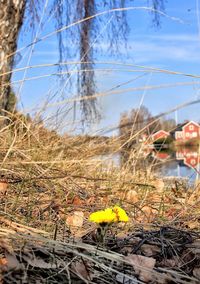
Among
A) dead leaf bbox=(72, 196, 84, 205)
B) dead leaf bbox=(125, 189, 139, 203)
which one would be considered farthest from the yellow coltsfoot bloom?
dead leaf bbox=(125, 189, 139, 203)

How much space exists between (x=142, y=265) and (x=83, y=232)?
0.27 m

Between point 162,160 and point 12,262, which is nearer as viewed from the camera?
point 12,262

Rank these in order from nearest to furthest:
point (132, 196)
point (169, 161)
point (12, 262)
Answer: point (12, 262) < point (132, 196) < point (169, 161)

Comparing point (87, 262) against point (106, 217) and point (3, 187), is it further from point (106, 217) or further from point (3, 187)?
point (3, 187)

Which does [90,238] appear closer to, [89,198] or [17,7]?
[89,198]

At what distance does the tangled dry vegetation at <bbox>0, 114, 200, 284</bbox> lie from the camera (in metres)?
1.10

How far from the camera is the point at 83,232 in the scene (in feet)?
Result: 4.64

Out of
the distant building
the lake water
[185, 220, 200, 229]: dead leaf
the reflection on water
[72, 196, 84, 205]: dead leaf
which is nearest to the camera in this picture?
[185, 220, 200, 229]: dead leaf

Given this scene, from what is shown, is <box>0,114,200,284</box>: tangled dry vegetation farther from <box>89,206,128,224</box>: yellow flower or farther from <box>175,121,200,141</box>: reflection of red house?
<box>175,121,200,141</box>: reflection of red house

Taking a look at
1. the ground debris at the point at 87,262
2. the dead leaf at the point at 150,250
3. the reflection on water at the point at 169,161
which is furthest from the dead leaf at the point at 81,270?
the reflection on water at the point at 169,161

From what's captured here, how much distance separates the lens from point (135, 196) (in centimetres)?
224

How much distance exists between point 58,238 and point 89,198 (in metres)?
0.73

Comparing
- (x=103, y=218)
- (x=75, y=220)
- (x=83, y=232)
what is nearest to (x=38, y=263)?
(x=103, y=218)

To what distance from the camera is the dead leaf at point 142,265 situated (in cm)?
111
